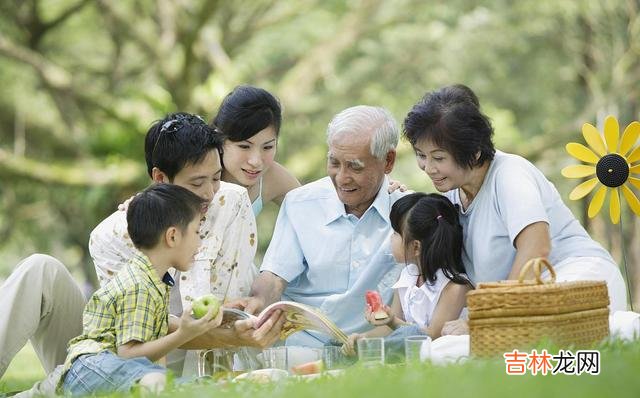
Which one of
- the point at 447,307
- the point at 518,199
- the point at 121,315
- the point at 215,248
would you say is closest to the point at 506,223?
the point at 518,199

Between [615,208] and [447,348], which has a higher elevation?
[615,208]

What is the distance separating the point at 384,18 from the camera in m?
16.7

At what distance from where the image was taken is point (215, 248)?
5.31 m

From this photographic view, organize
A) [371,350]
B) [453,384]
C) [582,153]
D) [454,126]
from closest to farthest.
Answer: [453,384], [371,350], [454,126], [582,153]

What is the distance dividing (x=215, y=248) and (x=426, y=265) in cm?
105

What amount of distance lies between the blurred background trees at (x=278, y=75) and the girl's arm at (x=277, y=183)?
7522mm

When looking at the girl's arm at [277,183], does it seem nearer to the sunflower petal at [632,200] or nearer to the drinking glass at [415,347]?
the sunflower petal at [632,200]

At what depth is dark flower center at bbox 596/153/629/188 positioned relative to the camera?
5480 millimetres

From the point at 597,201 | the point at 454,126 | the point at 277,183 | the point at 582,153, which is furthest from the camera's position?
the point at 277,183

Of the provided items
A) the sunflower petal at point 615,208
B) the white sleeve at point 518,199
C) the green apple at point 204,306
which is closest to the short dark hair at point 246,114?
the white sleeve at point 518,199

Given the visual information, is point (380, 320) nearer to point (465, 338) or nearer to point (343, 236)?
point (465, 338)

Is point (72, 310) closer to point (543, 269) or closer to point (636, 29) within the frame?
point (543, 269)

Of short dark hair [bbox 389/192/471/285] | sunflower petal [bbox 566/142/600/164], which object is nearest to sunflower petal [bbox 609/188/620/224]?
sunflower petal [bbox 566/142/600/164]

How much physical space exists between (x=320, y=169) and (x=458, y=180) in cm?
1047
